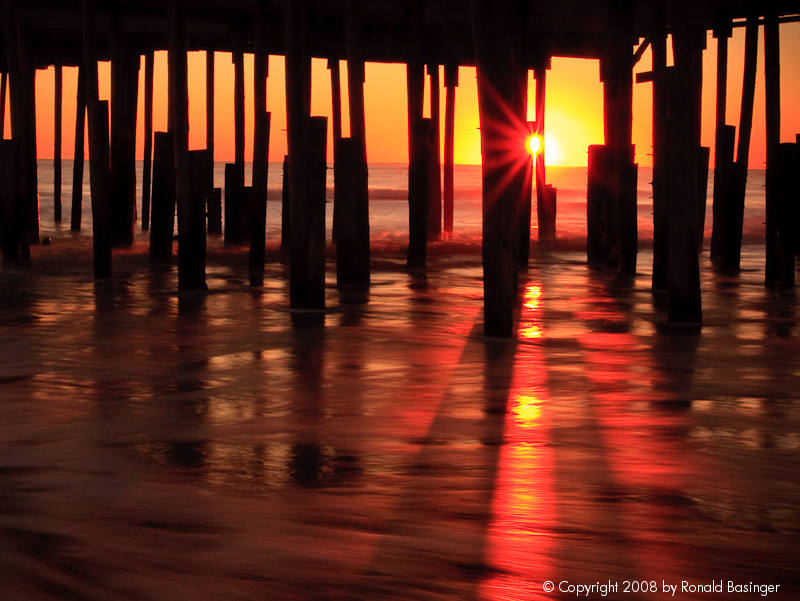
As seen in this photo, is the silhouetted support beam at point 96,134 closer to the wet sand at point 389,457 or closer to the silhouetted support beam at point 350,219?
the wet sand at point 389,457

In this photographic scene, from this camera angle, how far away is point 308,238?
779 centimetres

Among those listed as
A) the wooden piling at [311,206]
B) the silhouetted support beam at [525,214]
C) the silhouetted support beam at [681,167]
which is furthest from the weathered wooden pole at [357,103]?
the silhouetted support beam at [681,167]

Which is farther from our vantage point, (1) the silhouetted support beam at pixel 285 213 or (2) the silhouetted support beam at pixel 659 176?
(1) the silhouetted support beam at pixel 285 213

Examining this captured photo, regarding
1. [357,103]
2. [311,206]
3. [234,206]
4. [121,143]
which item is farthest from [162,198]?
[234,206]

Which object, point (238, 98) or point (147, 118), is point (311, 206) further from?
point (147, 118)

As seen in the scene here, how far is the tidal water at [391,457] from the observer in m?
3.04

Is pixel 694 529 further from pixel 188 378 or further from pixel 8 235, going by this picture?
pixel 8 235

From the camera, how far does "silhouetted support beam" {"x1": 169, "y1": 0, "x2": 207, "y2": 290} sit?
8891 mm

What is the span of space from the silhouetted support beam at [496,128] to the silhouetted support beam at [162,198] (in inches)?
203

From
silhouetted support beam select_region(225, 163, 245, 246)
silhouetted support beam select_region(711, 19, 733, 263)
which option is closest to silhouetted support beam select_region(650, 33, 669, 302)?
silhouetted support beam select_region(711, 19, 733, 263)

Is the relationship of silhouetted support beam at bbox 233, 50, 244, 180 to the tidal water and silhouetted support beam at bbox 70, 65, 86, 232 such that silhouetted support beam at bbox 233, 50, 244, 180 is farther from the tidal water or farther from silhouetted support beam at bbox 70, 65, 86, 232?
the tidal water

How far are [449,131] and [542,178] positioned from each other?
2.34 metres

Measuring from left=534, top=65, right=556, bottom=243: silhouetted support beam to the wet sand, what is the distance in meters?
8.61

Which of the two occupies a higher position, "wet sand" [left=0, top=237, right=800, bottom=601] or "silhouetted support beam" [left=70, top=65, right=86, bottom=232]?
"silhouetted support beam" [left=70, top=65, right=86, bottom=232]
